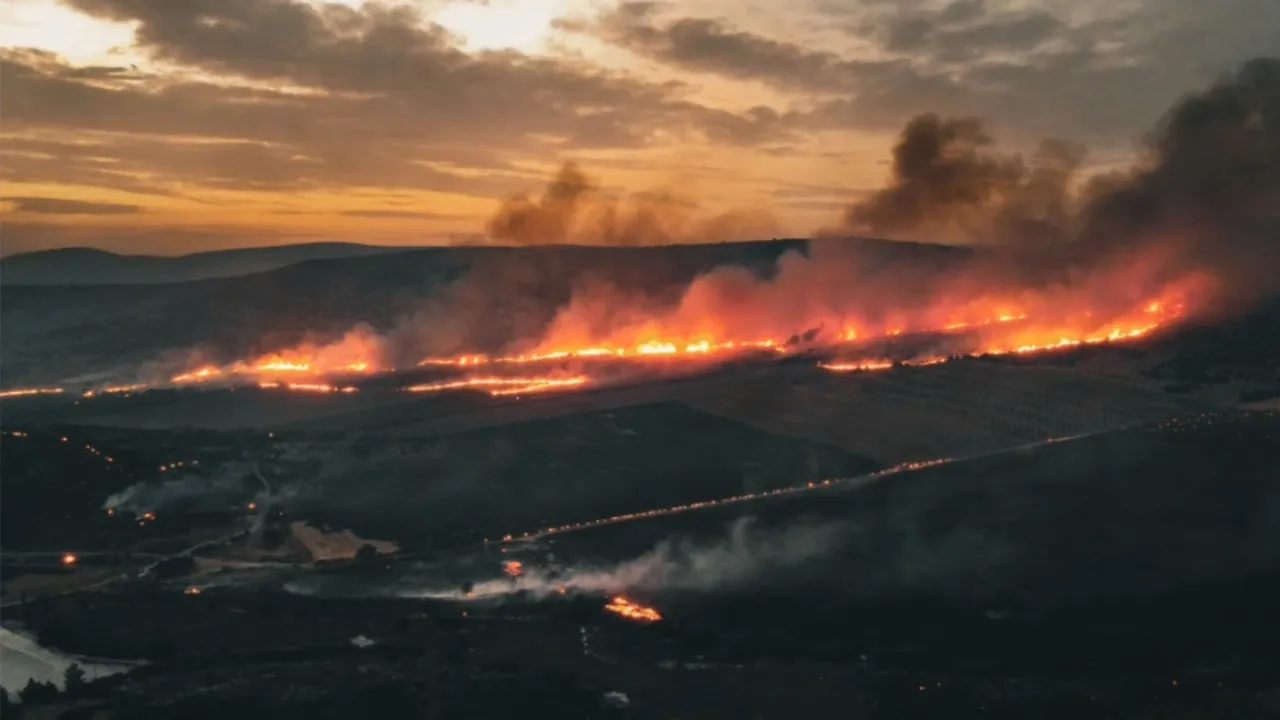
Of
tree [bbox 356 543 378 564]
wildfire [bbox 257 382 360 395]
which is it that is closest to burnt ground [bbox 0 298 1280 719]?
tree [bbox 356 543 378 564]

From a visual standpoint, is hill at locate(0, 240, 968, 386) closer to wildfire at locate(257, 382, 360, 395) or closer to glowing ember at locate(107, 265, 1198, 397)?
glowing ember at locate(107, 265, 1198, 397)

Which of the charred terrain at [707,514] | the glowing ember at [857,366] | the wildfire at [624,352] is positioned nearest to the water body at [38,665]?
the charred terrain at [707,514]

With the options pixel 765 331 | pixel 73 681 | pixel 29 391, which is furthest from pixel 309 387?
pixel 73 681

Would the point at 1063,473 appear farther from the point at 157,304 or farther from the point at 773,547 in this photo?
the point at 157,304

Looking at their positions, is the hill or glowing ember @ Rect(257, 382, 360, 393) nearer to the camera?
glowing ember @ Rect(257, 382, 360, 393)

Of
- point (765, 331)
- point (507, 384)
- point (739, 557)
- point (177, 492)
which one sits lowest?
point (177, 492)

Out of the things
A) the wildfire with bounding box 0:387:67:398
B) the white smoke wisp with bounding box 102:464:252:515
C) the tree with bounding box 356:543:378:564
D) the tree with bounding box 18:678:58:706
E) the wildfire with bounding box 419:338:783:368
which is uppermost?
the wildfire with bounding box 419:338:783:368

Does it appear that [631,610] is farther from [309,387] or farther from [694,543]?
[309,387]
